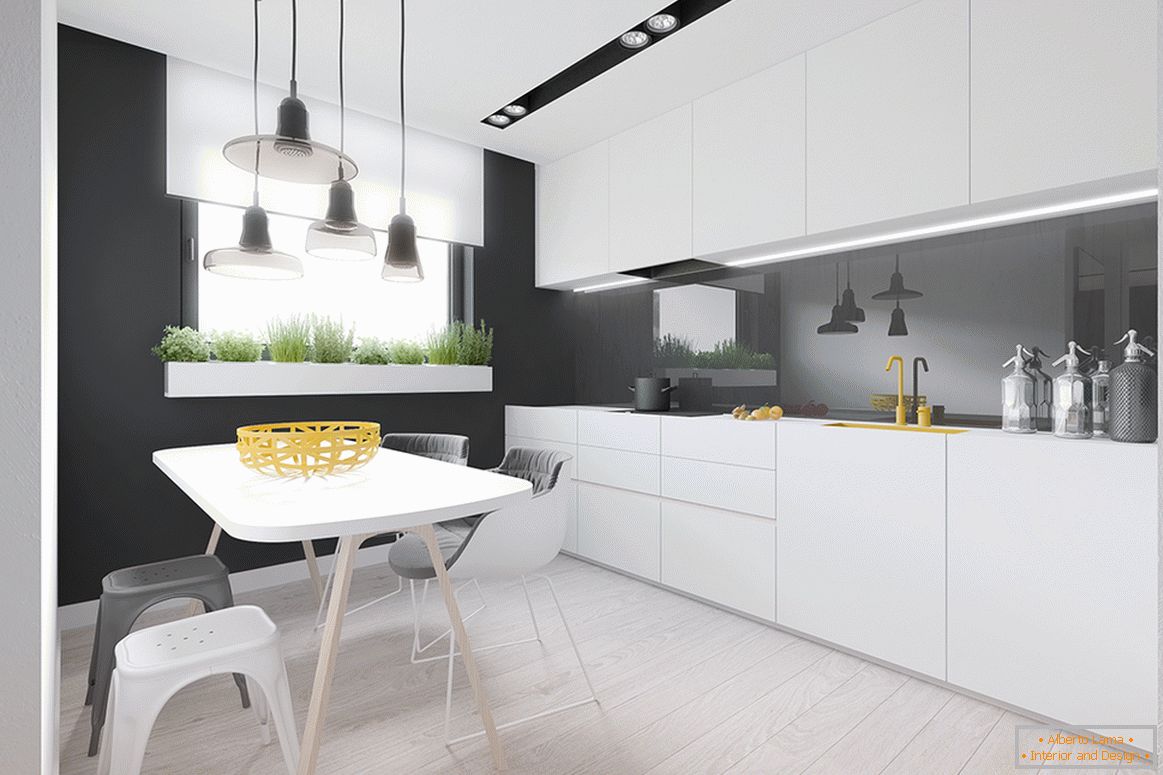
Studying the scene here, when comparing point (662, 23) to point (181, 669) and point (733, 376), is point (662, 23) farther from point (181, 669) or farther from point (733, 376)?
point (181, 669)

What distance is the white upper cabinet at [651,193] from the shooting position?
3.33 metres

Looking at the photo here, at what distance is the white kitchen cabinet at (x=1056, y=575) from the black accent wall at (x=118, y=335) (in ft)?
10.5

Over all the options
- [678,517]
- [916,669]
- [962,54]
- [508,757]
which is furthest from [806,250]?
[508,757]

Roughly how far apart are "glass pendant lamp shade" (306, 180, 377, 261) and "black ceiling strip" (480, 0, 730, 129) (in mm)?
1427

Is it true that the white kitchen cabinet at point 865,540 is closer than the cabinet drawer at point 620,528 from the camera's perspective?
Yes

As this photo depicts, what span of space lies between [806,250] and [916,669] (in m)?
1.92

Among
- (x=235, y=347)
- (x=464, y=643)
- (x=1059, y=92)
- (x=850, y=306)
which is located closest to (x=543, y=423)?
(x=235, y=347)

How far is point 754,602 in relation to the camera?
2.80m

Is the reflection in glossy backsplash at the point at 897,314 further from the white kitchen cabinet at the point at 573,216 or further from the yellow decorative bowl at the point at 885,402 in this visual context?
the white kitchen cabinet at the point at 573,216

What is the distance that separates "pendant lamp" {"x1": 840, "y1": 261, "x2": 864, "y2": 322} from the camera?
2.96 m

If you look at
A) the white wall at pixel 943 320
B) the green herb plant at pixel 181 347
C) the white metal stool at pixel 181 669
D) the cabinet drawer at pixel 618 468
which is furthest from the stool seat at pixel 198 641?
the white wall at pixel 943 320

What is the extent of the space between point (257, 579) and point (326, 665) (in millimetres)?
2056

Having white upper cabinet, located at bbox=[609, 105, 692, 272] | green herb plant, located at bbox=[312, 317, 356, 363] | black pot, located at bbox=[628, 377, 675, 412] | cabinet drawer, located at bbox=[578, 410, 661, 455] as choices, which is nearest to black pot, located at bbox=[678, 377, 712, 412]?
black pot, located at bbox=[628, 377, 675, 412]

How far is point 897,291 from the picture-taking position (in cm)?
281
